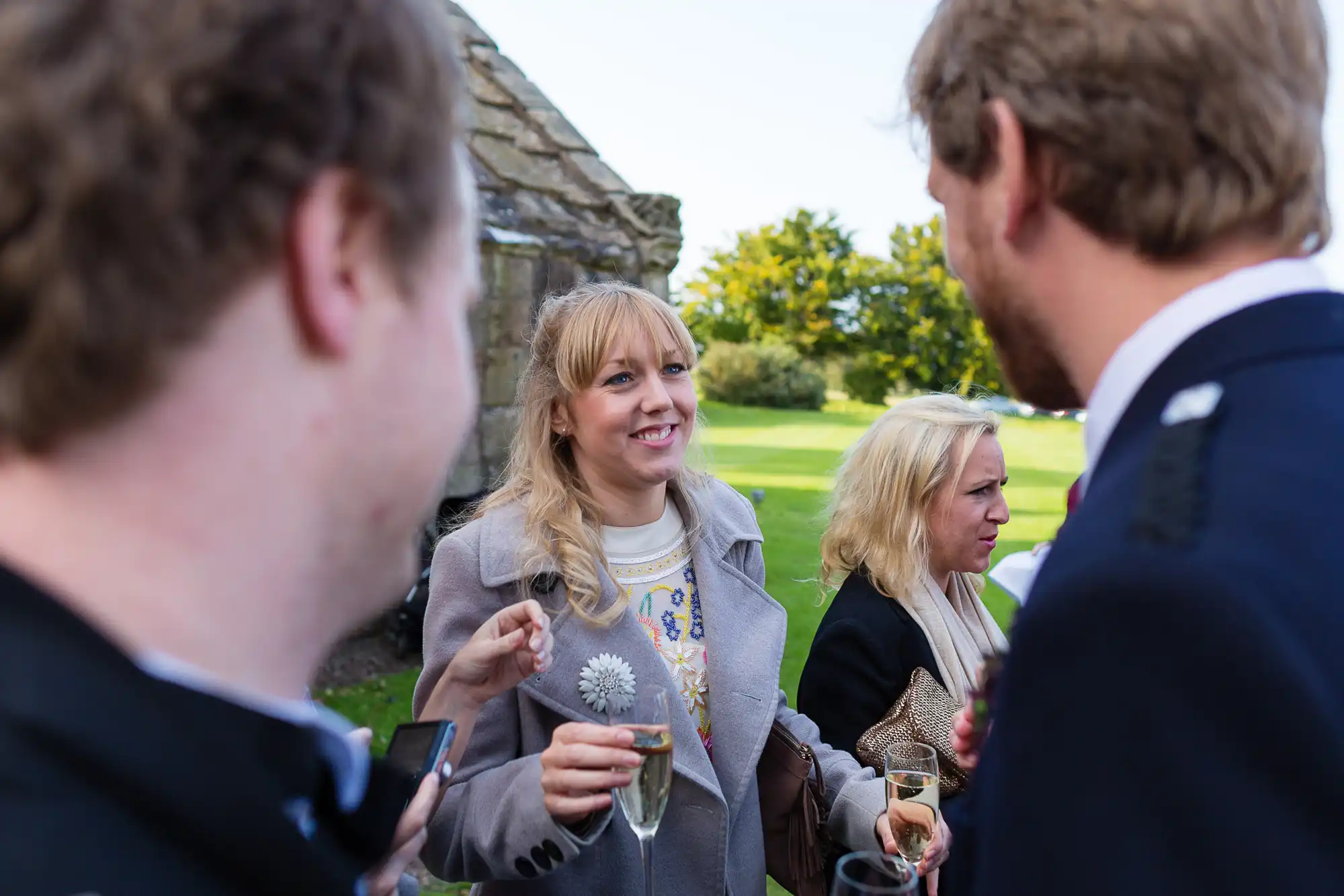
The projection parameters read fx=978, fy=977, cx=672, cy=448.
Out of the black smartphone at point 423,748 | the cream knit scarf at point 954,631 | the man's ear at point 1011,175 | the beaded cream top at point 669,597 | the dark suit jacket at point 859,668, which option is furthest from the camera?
the cream knit scarf at point 954,631

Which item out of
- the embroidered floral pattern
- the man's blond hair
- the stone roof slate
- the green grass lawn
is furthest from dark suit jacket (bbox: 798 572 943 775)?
the stone roof slate

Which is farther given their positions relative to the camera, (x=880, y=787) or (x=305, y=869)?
(x=880, y=787)

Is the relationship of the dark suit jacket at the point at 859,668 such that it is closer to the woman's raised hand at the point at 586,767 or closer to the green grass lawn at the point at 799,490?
the green grass lawn at the point at 799,490

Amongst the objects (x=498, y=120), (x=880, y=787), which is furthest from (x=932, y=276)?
(x=880, y=787)

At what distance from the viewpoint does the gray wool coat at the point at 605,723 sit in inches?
94.2

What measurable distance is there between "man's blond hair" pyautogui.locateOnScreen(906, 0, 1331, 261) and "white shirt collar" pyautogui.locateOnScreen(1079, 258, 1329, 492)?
66 millimetres

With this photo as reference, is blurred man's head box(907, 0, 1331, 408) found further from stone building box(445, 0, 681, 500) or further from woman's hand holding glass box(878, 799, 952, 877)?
stone building box(445, 0, 681, 500)

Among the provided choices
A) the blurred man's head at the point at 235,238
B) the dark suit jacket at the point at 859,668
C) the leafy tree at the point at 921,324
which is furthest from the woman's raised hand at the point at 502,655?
the leafy tree at the point at 921,324

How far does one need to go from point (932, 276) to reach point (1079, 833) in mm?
52998

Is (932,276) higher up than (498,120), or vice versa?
(498,120)

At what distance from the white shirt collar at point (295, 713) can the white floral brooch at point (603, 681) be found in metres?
1.50

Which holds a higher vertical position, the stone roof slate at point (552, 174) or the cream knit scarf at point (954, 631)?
the stone roof slate at point (552, 174)

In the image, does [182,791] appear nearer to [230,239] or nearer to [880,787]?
[230,239]

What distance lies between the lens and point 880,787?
2643 millimetres
